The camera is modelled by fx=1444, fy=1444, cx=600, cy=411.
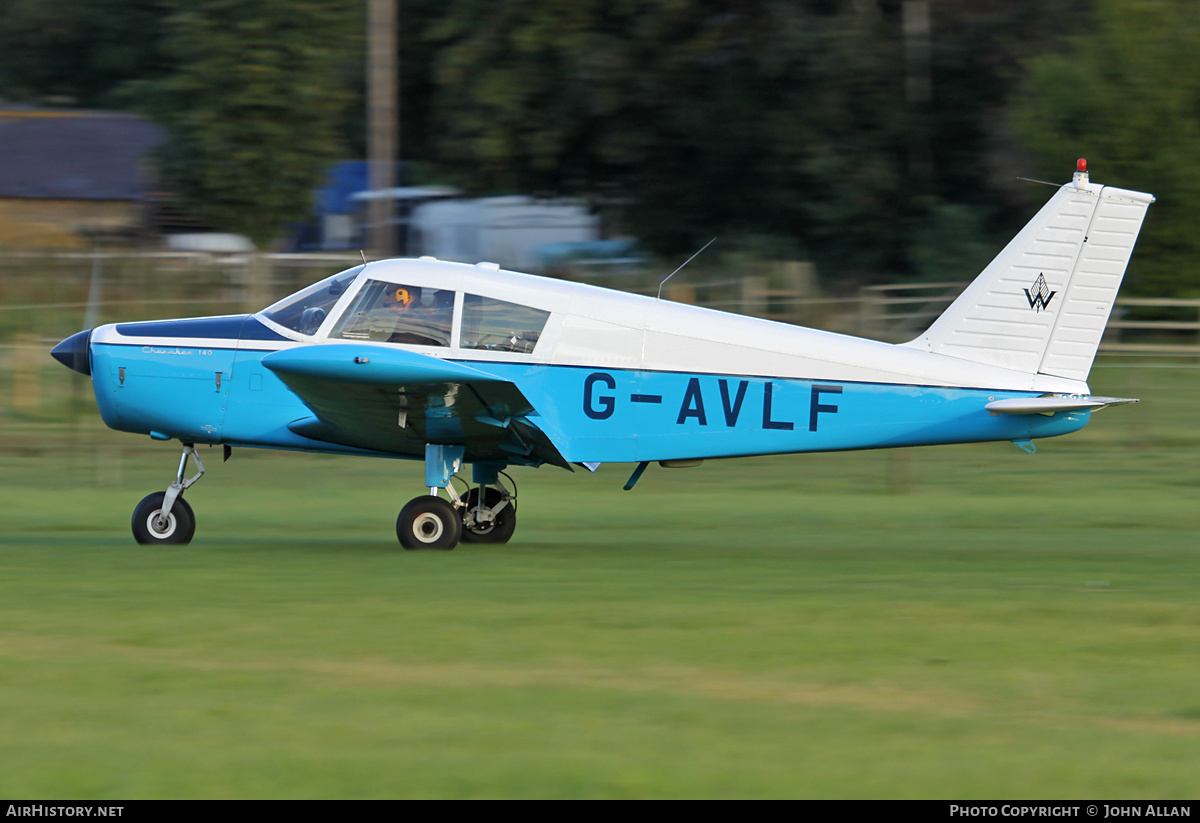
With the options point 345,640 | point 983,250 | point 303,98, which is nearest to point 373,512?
point 345,640

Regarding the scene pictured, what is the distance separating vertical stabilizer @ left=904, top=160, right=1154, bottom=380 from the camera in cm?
1023

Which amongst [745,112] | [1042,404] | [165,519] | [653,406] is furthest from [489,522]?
[745,112]

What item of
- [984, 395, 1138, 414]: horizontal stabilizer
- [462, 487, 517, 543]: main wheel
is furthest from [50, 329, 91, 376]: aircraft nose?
[984, 395, 1138, 414]: horizontal stabilizer

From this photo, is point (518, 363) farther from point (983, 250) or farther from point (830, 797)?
point (983, 250)

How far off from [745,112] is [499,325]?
72.7 ft

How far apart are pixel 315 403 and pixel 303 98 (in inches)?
807

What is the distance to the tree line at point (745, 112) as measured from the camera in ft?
92.5

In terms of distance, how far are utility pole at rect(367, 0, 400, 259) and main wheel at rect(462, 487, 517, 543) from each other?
17.3 meters

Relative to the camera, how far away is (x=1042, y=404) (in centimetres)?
998

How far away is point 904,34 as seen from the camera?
3078cm

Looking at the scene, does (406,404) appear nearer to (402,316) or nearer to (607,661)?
(402,316)

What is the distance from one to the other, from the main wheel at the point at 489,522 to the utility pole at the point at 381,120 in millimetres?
17345

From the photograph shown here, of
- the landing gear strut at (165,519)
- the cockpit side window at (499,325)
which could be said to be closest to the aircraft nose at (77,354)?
the landing gear strut at (165,519)
